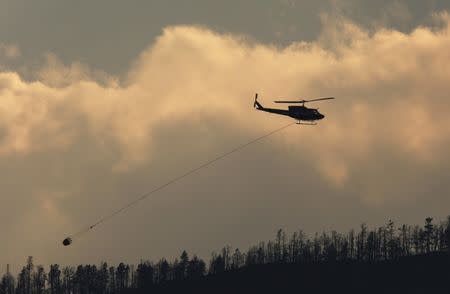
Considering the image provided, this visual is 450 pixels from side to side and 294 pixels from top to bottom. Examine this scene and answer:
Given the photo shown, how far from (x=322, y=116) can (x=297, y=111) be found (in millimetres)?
3693

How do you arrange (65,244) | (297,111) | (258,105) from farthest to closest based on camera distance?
(258,105)
(297,111)
(65,244)

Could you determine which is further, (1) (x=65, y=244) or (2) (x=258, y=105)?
(2) (x=258, y=105)

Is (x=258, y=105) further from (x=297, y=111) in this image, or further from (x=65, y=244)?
(x=65, y=244)

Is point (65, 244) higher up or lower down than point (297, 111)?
lower down

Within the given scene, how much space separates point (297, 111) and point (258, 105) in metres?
8.57

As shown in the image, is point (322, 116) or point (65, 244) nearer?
point (65, 244)

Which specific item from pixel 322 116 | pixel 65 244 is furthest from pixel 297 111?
pixel 65 244

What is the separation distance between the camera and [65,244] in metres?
68.6

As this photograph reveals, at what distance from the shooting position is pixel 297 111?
107m

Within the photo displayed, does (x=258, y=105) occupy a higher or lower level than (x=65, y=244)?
higher

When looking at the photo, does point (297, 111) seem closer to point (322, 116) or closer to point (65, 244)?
point (322, 116)

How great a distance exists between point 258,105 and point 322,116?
10.2 m

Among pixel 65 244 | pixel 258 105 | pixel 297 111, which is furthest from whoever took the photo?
pixel 258 105
